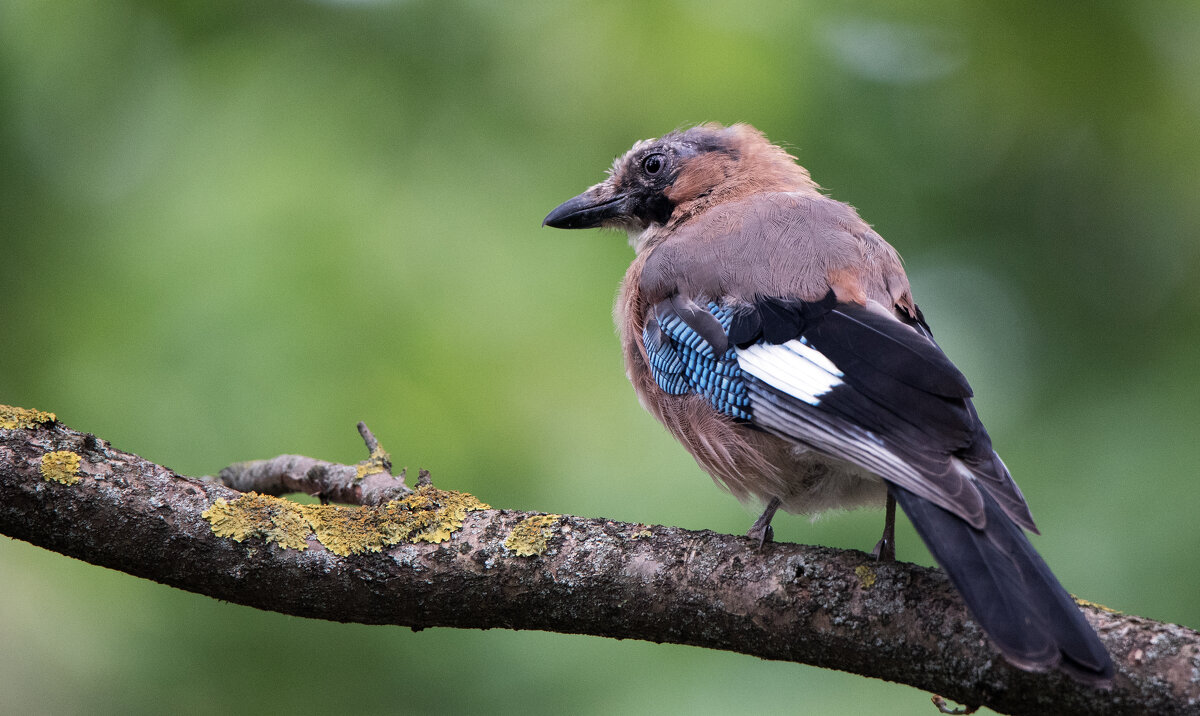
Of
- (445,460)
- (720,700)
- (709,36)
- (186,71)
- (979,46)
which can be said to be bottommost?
(720,700)

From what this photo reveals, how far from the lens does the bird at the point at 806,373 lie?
6.24ft

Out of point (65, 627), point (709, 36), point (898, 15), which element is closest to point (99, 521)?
point (65, 627)

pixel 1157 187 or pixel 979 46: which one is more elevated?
pixel 979 46

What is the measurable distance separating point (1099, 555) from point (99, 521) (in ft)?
9.49

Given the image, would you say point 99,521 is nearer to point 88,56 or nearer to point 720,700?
point 720,700

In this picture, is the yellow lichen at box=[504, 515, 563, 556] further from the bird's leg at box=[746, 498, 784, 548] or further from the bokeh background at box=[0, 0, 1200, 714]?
the bokeh background at box=[0, 0, 1200, 714]

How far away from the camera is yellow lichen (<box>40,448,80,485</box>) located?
2.11 metres

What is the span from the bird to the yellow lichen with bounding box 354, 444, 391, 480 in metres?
0.76

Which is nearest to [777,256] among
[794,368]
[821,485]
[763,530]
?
[794,368]

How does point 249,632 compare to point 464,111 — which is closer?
point 249,632

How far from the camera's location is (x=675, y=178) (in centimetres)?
386

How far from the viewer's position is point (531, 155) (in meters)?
4.19

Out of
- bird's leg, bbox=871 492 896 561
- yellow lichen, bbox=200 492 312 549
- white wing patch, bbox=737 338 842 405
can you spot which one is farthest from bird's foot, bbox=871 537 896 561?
yellow lichen, bbox=200 492 312 549

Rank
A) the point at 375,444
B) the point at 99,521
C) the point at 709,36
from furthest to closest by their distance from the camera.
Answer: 1. the point at 709,36
2. the point at 375,444
3. the point at 99,521
